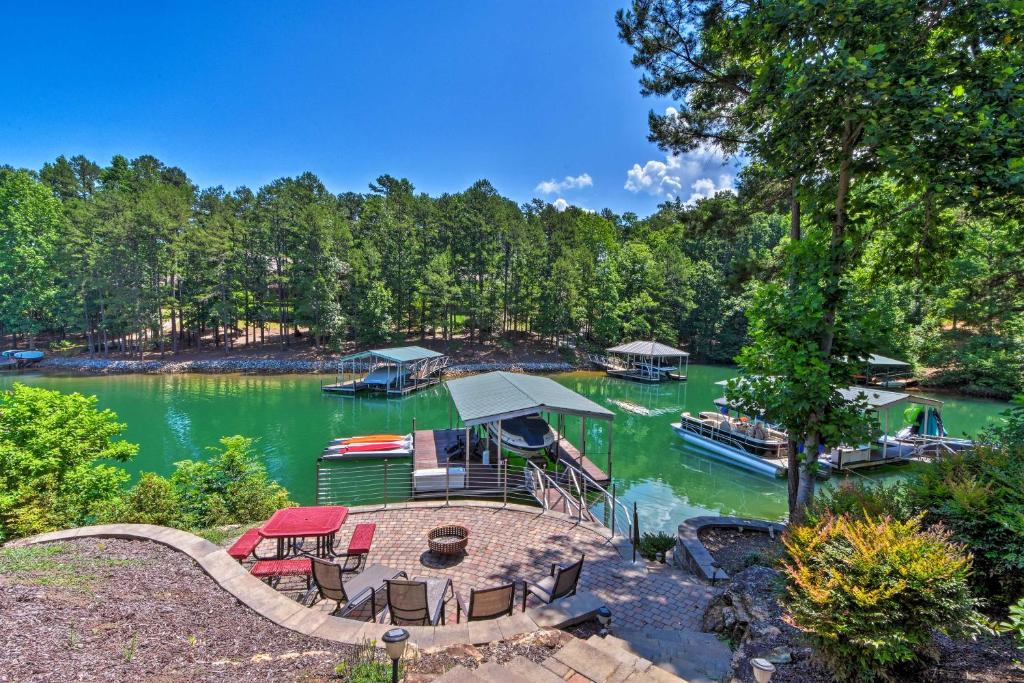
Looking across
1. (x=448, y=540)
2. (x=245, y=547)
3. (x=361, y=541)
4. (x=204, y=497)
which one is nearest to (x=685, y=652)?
(x=448, y=540)

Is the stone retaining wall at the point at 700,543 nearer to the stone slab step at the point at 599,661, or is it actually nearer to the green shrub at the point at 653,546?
the green shrub at the point at 653,546

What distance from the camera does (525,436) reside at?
12.2m

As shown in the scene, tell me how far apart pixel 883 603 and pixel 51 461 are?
412 inches

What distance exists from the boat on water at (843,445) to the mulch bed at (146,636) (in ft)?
43.4

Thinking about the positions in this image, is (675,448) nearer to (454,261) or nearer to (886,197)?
(886,197)

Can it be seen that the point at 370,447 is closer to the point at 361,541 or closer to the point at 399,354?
the point at 361,541

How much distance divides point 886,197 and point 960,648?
17.9ft

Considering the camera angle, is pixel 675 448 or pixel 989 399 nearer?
pixel 675 448

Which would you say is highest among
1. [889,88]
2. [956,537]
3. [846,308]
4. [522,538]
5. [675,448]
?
[889,88]

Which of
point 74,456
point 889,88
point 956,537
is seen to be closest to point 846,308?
point 889,88

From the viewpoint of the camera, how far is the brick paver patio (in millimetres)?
5359

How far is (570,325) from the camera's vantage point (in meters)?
35.7

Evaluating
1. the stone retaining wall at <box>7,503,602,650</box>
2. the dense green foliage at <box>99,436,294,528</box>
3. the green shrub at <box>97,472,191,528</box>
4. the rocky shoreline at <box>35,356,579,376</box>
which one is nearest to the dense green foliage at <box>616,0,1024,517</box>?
the stone retaining wall at <box>7,503,602,650</box>

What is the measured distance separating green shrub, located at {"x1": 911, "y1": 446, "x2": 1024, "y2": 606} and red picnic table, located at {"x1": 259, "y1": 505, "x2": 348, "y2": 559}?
6178mm
